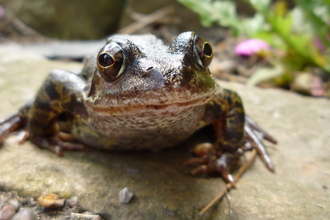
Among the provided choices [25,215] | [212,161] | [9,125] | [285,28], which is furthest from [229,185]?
[285,28]

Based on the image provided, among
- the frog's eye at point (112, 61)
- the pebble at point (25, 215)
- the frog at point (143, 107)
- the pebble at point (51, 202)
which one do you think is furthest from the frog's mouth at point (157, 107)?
the pebble at point (25, 215)

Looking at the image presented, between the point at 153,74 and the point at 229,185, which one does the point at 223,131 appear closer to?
the point at 229,185

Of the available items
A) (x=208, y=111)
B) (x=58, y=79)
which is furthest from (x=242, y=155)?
(x=58, y=79)

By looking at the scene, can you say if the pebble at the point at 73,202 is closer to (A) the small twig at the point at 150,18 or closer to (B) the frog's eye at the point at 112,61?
(B) the frog's eye at the point at 112,61

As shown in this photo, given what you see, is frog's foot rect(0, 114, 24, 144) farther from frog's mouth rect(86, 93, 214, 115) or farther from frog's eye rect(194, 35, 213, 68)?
frog's eye rect(194, 35, 213, 68)

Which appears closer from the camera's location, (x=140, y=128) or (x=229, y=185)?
(x=140, y=128)

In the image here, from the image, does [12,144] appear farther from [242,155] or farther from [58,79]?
[242,155]

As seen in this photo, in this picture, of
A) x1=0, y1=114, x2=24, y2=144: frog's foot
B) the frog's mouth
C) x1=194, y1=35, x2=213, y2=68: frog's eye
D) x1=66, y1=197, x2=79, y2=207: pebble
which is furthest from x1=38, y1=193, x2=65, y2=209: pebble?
x1=194, y1=35, x2=213, y2=68: frog's eye
